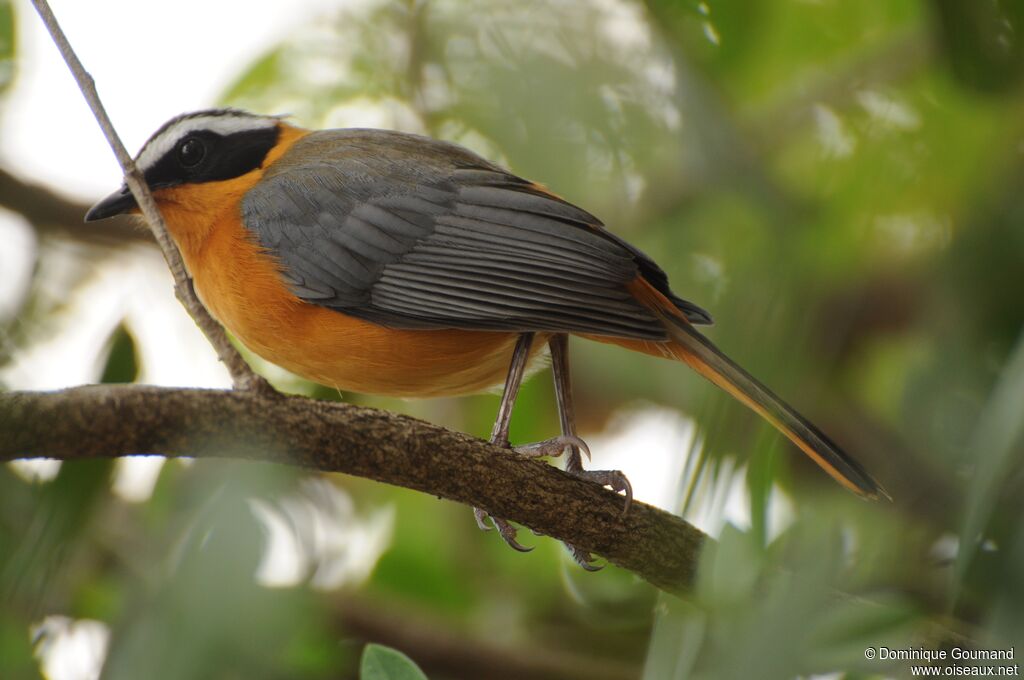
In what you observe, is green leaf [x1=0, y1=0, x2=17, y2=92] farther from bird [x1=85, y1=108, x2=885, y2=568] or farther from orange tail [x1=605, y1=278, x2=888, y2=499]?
orange tail [x1=605, y1=278, x2=888, y2=499]

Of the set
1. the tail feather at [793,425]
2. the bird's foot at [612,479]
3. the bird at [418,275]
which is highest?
the bird at [418,275]

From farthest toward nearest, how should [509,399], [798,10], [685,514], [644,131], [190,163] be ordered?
[798,10]
[644,131]
[190,163]
[509,399]
[685,514]

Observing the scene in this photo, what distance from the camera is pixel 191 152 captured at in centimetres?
366

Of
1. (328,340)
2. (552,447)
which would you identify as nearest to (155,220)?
(328,340)

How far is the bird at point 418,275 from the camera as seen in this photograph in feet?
9.73

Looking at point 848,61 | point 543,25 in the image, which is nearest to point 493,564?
point 543,25

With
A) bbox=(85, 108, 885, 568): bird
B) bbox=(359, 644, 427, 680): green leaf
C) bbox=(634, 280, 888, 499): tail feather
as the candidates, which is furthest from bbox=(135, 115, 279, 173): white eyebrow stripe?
bbox=(359, 644, 427, 680): green leaf

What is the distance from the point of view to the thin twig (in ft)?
6.85

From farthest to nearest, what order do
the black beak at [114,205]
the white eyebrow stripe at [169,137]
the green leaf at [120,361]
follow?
the white eyebrow stripe at [169,137]
the black beak at [114,205]
the green leaf at [120,361]

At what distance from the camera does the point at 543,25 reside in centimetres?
412

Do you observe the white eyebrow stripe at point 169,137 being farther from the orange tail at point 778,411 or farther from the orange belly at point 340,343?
the orange tail at point 778,411

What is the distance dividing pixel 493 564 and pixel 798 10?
2.69 m

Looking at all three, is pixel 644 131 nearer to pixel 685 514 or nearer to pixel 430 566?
pixel 430 566

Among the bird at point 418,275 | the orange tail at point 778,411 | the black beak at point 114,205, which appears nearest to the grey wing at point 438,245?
the bird at point 418,275
